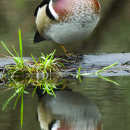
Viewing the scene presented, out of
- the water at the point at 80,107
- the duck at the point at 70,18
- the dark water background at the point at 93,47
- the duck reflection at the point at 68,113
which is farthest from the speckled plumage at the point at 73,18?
the duck reflection at the point at 68,113

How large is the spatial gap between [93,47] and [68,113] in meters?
3.42

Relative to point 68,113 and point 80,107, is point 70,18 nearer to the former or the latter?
point 80,107

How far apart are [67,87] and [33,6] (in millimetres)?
4970

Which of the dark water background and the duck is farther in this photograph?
the duck

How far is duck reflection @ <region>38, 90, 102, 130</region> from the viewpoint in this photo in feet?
6.48

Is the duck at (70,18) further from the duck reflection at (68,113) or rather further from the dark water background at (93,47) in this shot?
the duck reflection at (68,113)

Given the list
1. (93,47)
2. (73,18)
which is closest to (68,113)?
(73,18)

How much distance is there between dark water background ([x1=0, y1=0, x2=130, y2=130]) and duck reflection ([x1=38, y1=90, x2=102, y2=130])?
0.05 meters

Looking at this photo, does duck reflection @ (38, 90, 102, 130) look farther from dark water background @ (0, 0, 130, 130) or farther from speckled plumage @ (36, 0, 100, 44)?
speckled plumage @ (36, 0, 100, 44)

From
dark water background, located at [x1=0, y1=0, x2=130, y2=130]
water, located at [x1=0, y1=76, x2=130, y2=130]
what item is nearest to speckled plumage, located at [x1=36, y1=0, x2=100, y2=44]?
dark water background, located at [x1=0, y1=0, x2=130, y2=130]

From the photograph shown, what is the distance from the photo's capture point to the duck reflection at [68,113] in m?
1.97

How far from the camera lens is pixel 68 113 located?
85.9 inches

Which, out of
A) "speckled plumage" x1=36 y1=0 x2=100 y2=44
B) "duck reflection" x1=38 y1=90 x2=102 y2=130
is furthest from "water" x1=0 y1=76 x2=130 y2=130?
"speckled plumage" x1=36 y1=0 x2=100 y2=44

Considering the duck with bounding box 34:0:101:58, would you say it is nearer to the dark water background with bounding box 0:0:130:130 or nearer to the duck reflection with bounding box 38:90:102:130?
the dark water background with bounding box 0:0:130:130
